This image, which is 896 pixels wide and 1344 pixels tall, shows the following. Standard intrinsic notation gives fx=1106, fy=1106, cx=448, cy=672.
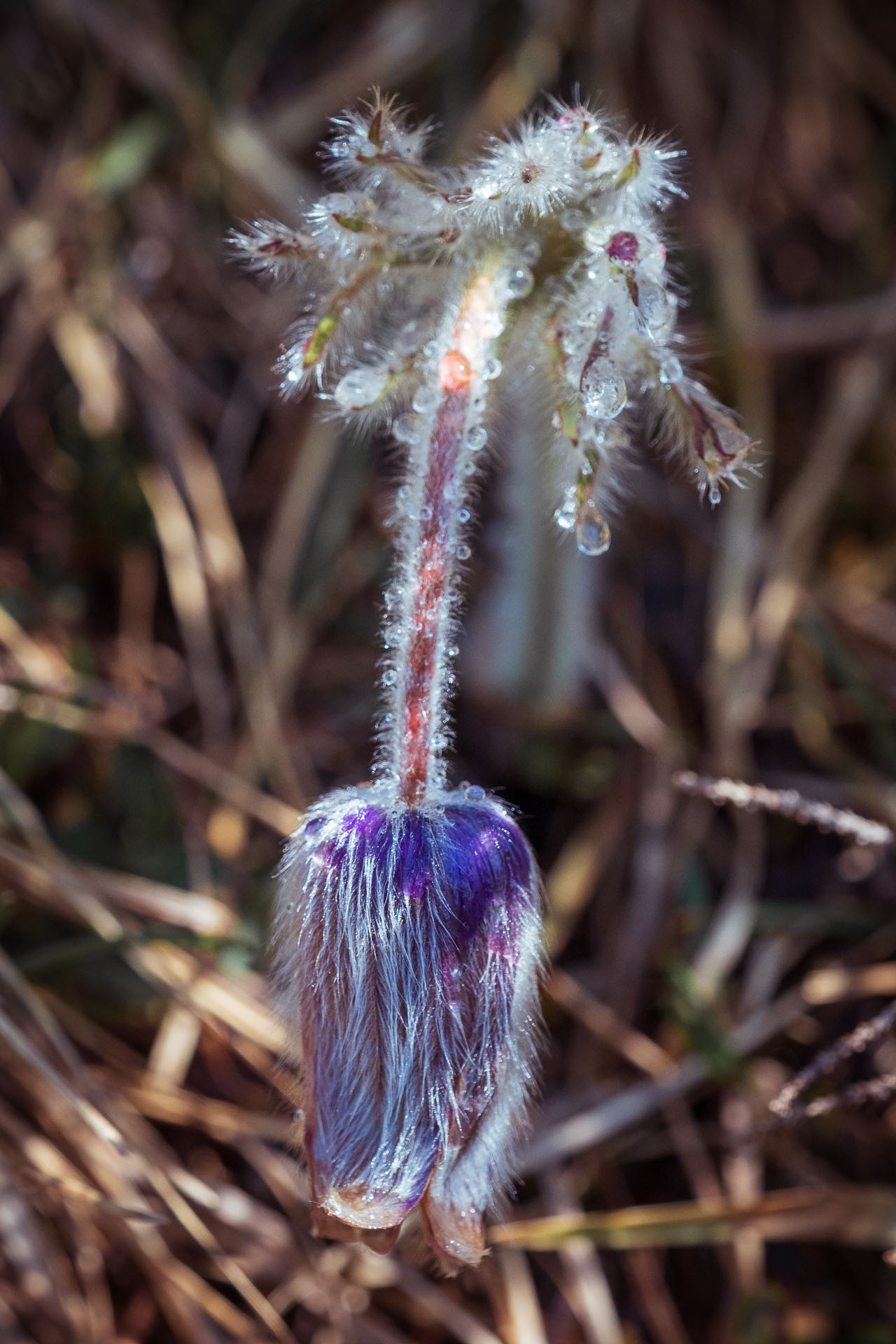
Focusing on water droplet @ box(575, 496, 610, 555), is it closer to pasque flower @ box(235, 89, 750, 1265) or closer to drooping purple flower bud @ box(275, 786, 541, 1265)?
pasque flower @ box(235, 89, 750, 1265)

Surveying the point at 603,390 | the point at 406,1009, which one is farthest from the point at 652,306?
the point at 406,1009

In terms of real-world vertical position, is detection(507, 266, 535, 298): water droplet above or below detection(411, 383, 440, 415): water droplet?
above

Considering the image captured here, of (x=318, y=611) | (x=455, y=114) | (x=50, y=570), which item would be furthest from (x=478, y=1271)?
(x=455, y=114)

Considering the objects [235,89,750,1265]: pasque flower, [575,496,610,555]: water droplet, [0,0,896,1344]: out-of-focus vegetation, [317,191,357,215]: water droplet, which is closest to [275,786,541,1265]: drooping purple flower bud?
[235,89,750,1265]: pasque flower

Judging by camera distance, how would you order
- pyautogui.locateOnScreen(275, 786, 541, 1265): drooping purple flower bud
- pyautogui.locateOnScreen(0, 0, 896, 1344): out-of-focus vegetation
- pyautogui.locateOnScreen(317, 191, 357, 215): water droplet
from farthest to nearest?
pyautogui.locateOnScreen(0, 0, 896, 1344): out-of-focus vegetation, pyautogui.locateOnScreen(317, 191, 357, 215): water droplet, pyautogui.locateOnScreen(275, 786, 541, 1265): drooping purple flower bud

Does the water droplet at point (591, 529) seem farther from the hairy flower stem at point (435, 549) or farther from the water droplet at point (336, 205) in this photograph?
the water droplet at point (336, 205)

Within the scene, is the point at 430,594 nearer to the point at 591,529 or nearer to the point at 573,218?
the point at 591,529

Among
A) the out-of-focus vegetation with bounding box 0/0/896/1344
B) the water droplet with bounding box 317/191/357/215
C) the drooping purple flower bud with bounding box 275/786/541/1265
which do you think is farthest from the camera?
the out-of-focus vegetation with bounding box 0/0/896/1344

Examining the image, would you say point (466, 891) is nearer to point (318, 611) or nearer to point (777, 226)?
point (318, 611)
